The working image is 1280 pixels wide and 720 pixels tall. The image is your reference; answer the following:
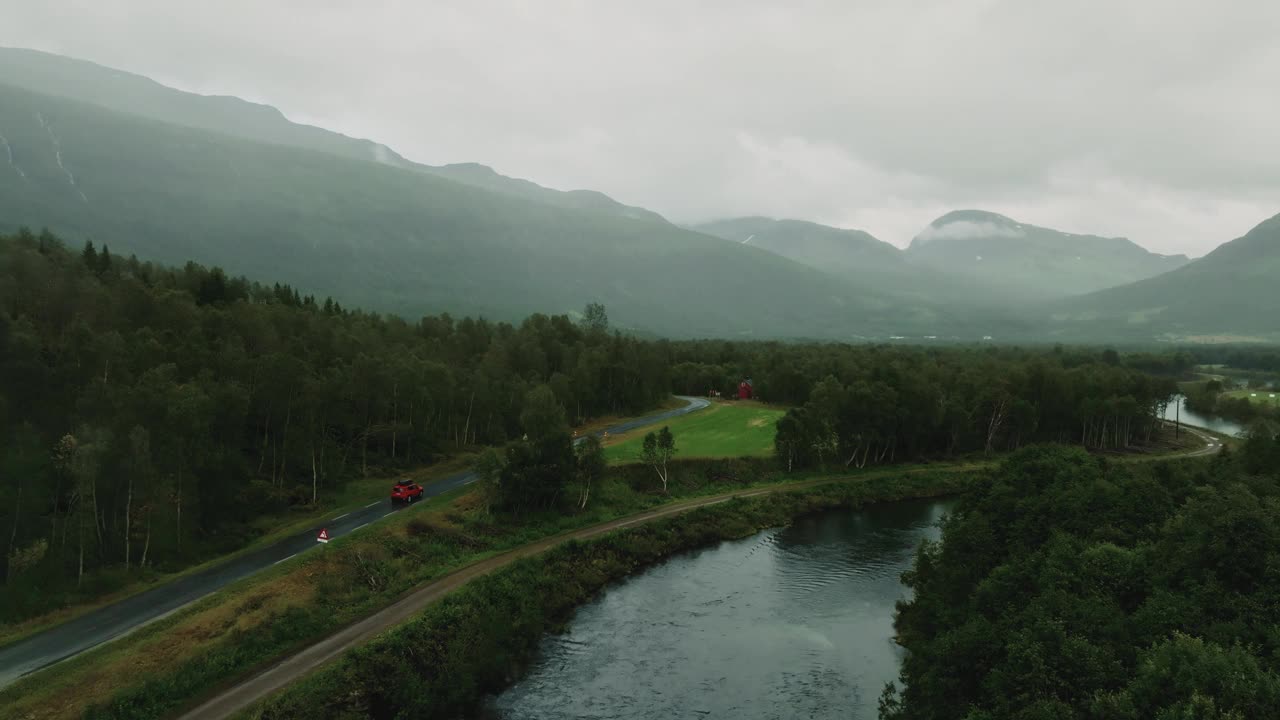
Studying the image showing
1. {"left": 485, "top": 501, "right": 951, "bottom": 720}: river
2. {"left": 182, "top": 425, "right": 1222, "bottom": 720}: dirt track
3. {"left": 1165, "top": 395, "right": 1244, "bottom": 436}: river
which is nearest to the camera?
{"left": 182, "top": 425, "right": 1222, "bottom": 720}: dirt track

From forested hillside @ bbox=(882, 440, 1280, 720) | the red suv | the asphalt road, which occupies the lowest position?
the asphalt road

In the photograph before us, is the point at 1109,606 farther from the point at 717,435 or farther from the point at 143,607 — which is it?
the point at 717,435

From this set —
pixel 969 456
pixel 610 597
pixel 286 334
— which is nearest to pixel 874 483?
pixel 969 456

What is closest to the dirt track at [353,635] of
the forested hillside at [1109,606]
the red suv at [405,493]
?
the red suv at [405,493]

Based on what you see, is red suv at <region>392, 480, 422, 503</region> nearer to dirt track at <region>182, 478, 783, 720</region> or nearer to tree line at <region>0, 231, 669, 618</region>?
tree line at <region>0, 231, 669, 618</region>

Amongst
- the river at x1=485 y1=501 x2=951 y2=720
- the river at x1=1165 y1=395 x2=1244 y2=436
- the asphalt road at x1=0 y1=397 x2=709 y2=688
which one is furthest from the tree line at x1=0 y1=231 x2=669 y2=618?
the river at x1=1165 y1=395 x2=1244 y2=436
